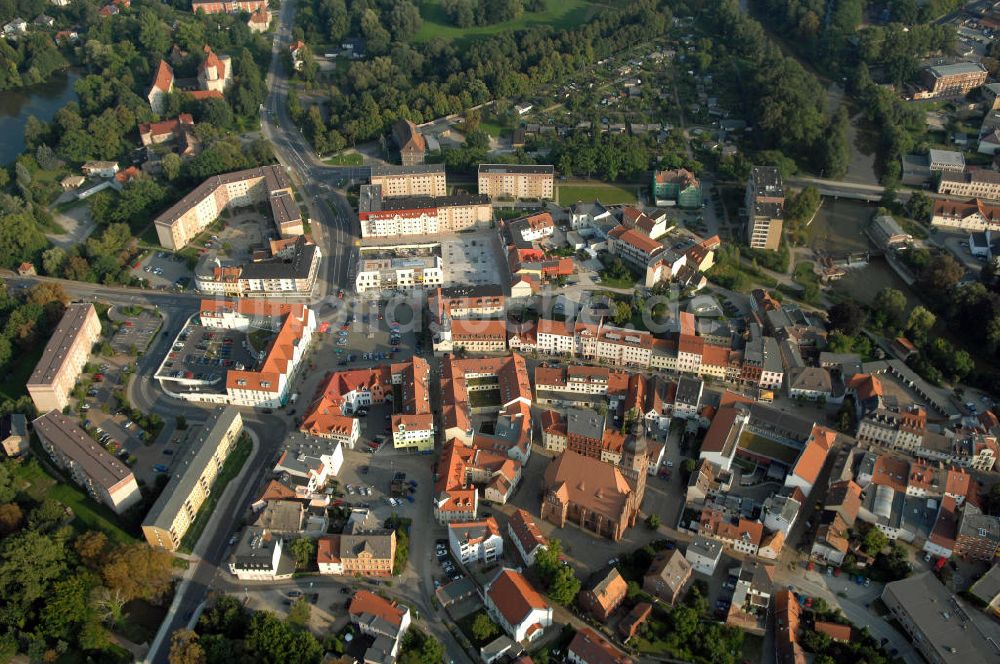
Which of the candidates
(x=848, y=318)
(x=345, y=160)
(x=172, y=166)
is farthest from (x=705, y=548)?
(x=172, y=166)

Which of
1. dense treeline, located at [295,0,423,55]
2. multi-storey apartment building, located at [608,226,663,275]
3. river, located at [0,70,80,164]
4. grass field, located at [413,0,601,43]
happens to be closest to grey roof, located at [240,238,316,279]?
multi-storey apartment building, located at [608,226,663,275]

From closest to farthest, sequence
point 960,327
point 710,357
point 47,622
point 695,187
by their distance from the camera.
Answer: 1. point 47,622
2. point 710,357
3. point 960,327
4. point 695,187

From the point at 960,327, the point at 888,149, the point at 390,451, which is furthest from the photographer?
the point at 888,149

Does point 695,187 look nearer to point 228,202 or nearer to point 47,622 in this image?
point 228,202

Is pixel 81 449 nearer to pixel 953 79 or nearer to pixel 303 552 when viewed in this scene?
pixel 303 552

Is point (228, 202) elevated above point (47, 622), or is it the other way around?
point (228, 202)

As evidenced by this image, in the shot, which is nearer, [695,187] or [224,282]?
[224,282]

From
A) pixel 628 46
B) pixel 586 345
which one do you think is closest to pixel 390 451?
pixel 586 345
